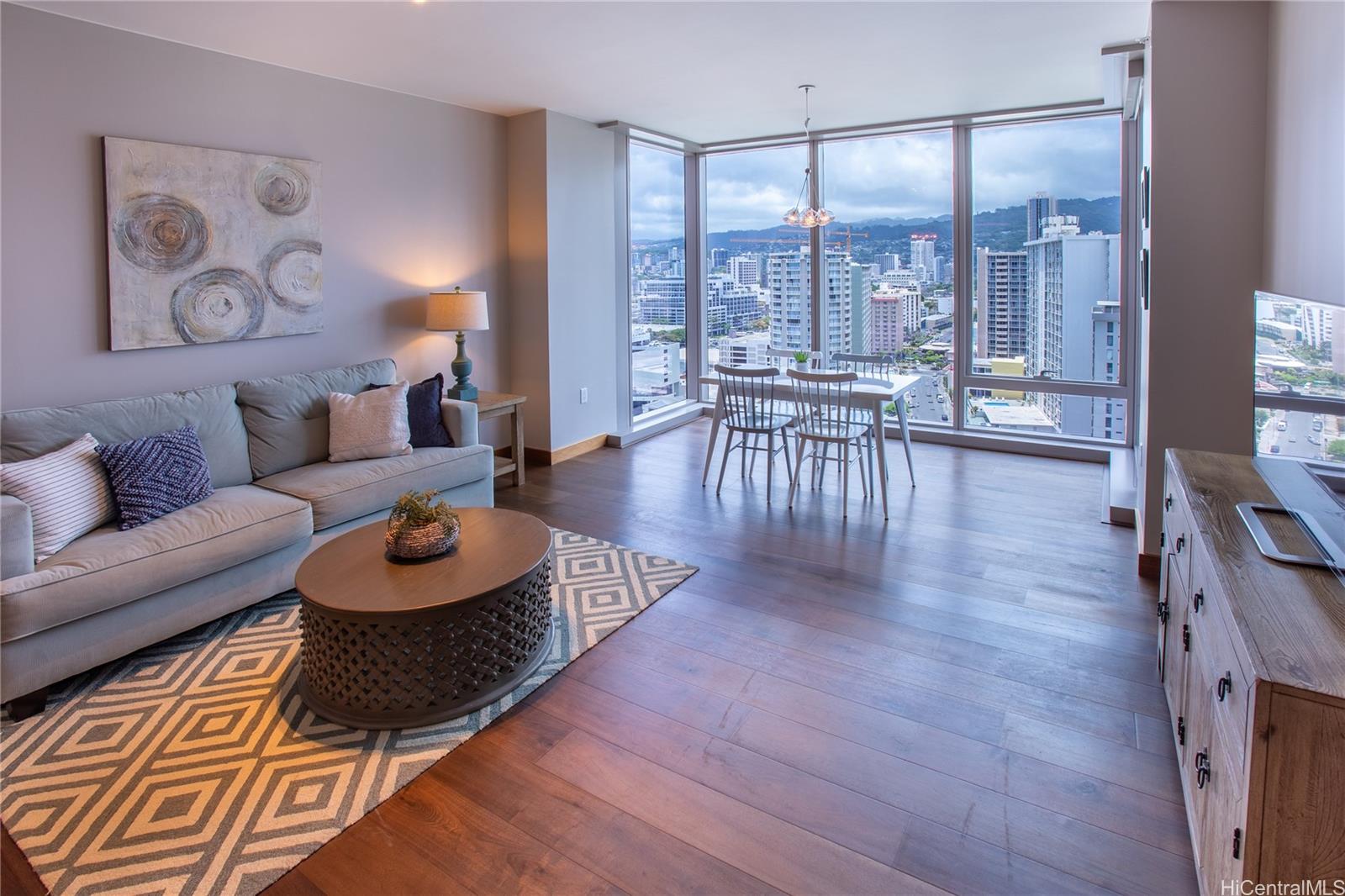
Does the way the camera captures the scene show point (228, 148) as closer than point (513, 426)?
Yes

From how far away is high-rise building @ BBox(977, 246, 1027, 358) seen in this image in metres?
5.76

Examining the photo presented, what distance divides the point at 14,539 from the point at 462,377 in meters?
2.68

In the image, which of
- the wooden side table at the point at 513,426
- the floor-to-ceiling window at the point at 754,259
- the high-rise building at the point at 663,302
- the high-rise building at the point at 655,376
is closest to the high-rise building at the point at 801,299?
the floor-to-ceiling window at the point at 754,259

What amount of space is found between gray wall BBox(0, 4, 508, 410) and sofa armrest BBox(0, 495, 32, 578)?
1.03 m

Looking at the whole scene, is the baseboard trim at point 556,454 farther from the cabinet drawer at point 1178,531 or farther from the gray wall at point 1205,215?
the cabinet drawer at point 1178,531

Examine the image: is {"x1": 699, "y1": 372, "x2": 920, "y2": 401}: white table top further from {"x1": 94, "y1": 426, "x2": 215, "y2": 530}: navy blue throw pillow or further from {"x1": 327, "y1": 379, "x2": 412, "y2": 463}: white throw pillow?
{"x1": 94, "y1": 426, "x2": 215, "y2": 530}: navy blue throw pillow

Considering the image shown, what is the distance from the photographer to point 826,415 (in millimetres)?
4590

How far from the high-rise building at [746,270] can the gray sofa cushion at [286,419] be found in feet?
13.2

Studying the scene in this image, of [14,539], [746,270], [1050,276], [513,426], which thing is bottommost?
[14,539]

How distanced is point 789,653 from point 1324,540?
5.21 feet

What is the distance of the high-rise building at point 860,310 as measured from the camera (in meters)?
6.45

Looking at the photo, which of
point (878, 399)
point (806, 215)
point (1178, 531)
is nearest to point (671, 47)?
point (806, 215)

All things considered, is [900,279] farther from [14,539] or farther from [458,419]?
[14,539]

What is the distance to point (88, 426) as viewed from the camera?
3.08 metres
